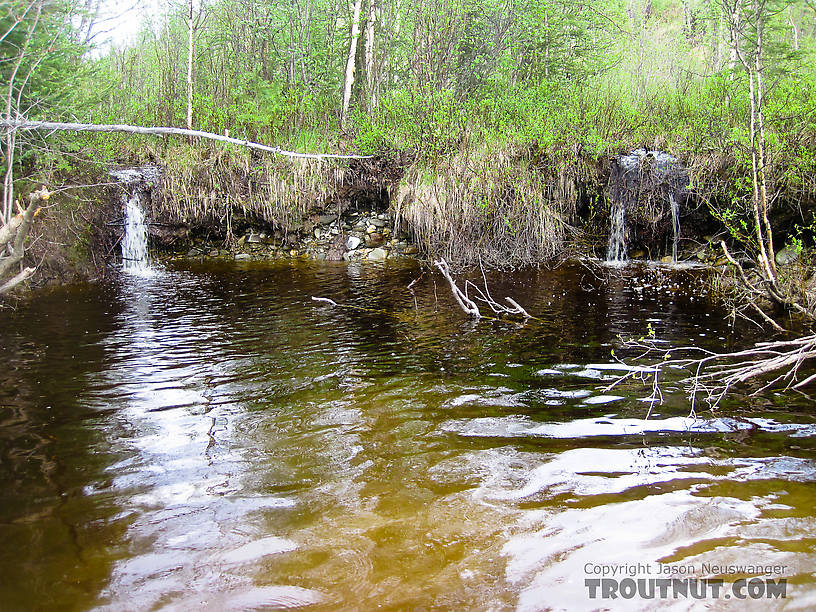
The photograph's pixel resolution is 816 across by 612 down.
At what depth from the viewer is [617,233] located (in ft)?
37.7

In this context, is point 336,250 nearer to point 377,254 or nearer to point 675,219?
point 377,254

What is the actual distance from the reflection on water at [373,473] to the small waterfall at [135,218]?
5.26 m

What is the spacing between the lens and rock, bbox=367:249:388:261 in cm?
1255

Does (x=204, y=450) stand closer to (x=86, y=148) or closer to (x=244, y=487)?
(x=244, y=487)

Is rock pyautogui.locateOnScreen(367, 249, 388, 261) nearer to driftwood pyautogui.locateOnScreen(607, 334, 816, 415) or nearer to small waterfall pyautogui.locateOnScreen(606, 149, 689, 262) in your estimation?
small waterfall pyautogui.locateOnScreen(606, 149, 689, 262)

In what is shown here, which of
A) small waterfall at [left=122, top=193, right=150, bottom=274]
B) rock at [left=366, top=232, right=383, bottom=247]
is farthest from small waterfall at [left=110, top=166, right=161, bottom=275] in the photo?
rock at [left=366, top=232, right=383, bottom=247]

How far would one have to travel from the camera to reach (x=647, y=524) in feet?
9.70

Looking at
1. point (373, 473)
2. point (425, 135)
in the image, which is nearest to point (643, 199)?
point (425, 135)

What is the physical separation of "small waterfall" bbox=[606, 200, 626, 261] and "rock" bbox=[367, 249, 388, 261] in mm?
4873

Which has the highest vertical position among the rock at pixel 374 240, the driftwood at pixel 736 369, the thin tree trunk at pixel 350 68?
the thin tree trunk at pixel 350 68

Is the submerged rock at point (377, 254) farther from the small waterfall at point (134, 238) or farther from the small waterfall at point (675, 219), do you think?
the small waterfall at point (675, 219)

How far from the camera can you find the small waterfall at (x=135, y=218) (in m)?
11.8

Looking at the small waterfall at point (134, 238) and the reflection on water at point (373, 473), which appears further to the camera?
the small waterfall at point (134, 238)

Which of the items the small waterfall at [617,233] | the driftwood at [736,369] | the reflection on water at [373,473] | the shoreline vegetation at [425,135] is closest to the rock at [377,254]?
the shoreline vegetation at [425,135]
